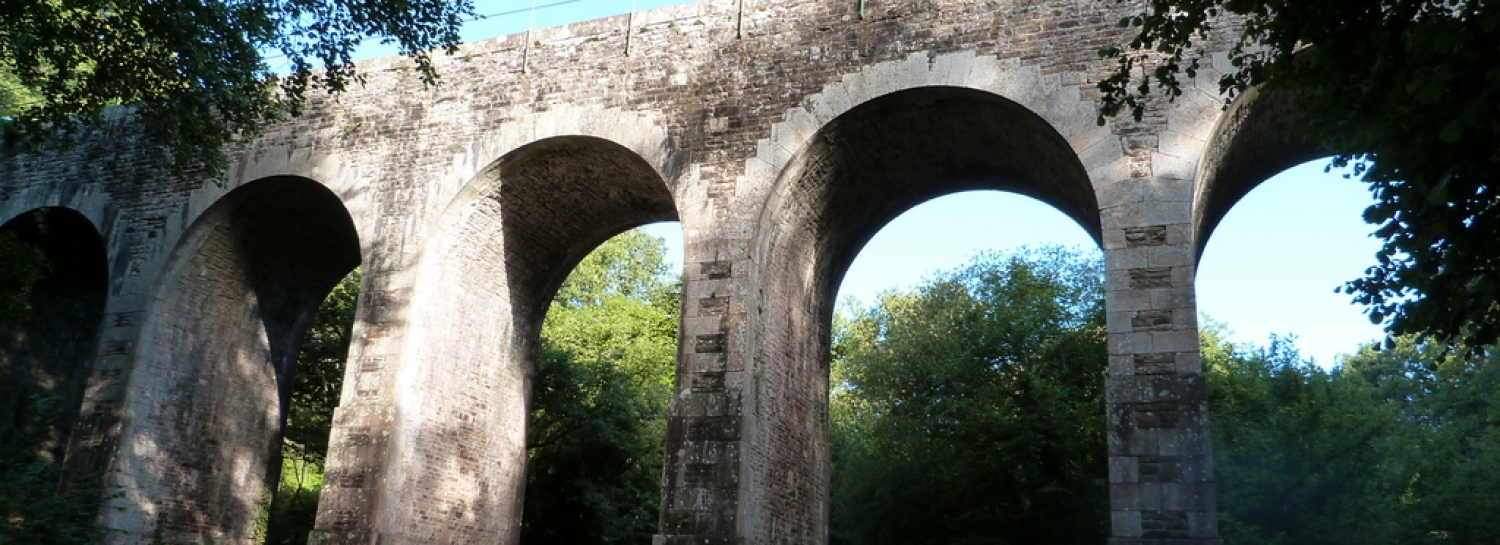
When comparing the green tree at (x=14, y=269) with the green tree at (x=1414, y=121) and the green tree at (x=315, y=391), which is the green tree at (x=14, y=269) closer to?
the green tree at (x=315, y=391)

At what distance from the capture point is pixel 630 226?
1470 cm

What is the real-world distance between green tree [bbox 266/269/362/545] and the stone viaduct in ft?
18.0

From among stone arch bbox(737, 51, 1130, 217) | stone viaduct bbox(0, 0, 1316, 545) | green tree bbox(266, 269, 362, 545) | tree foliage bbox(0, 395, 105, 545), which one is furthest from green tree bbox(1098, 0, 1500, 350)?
green tree bbox(266, 269, 362, 545)

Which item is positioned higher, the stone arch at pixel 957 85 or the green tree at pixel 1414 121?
the stone arch at pixel 957 85

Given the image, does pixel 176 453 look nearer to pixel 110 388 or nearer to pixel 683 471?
pixel 110 388

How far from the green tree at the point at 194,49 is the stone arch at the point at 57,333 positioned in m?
4.64

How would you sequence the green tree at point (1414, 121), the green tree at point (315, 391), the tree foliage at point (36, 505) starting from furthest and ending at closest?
the green tree at point (315, 391)
the tree foliage at point (36, 505)
the green tree at point (1414, 121)

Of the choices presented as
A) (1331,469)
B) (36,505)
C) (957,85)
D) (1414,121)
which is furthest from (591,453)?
(1414,121)

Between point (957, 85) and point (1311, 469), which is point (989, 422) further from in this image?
point (957, 85)

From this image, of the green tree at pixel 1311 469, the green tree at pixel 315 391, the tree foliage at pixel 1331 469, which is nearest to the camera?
the tree foliage at pixel 1331 469

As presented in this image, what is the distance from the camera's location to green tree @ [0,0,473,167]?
1063 cm

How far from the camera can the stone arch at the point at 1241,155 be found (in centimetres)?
1013

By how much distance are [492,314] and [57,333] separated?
7698 mm

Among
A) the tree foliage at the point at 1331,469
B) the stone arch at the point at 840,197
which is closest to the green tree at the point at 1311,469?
the tree foliage at the point at 1331,469
